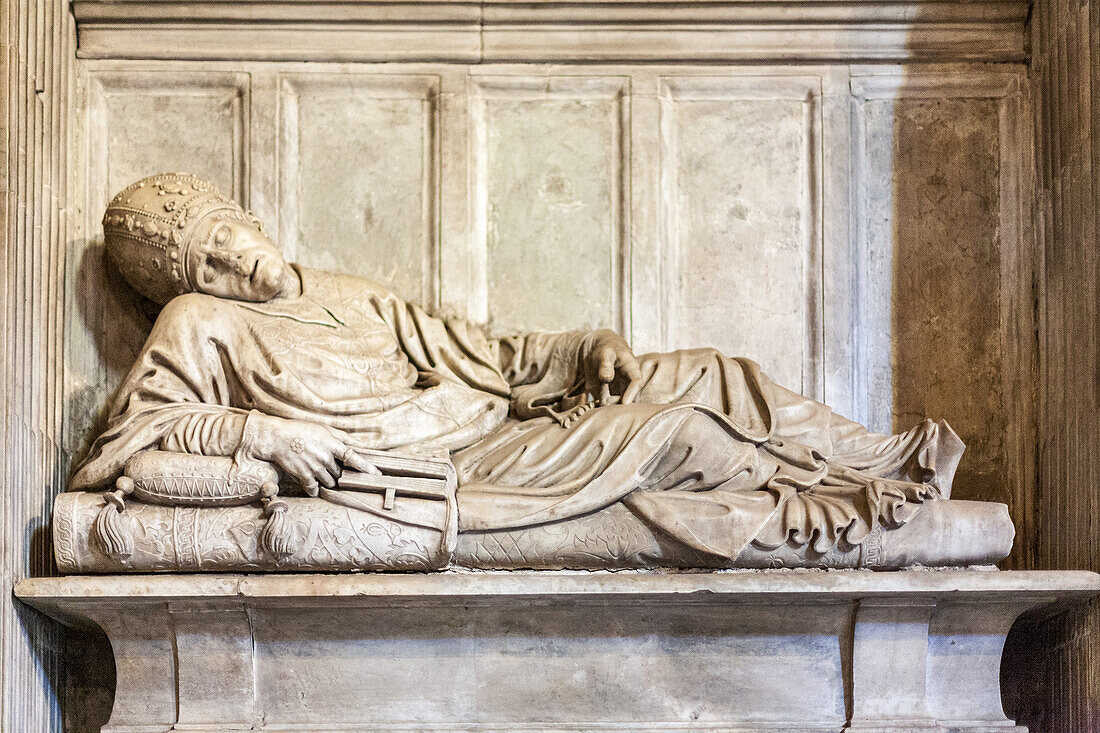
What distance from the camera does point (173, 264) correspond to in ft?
15.1

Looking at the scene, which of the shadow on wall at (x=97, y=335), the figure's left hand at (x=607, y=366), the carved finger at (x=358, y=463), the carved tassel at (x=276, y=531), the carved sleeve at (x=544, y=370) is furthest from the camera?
the shadow on wall at (x=97, y=335)

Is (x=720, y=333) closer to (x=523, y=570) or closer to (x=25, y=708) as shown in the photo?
(x=523, y=570)

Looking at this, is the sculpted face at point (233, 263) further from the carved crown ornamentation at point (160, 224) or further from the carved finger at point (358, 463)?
the carved finger at point (358, 463)

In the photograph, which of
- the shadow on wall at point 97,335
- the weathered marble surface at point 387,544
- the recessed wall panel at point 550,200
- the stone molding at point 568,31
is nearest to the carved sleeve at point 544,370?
the recessed wall panel at point 550,200

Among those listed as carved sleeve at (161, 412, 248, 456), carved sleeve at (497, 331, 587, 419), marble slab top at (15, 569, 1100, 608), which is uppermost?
carved sleeve at (497, 331, 587, 419)

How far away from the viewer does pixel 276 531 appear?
3992 mm

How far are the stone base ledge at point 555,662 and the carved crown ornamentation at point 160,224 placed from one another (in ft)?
3.99

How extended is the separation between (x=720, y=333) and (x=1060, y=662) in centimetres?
178

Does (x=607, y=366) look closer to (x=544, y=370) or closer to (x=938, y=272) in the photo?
(x=544, y=370)

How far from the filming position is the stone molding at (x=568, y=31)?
5.27m

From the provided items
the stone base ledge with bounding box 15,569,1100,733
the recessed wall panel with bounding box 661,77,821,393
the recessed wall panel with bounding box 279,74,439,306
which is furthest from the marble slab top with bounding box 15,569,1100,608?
the recessed wall panel with bounding box 279,74,439,306

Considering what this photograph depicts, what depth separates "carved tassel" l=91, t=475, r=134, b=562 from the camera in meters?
4.02

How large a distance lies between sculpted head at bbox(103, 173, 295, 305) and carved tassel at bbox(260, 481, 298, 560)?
3.18 ft

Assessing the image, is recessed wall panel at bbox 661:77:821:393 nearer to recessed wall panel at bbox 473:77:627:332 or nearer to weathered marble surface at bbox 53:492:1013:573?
recessed wall panel at bbox 473:77:627:332
